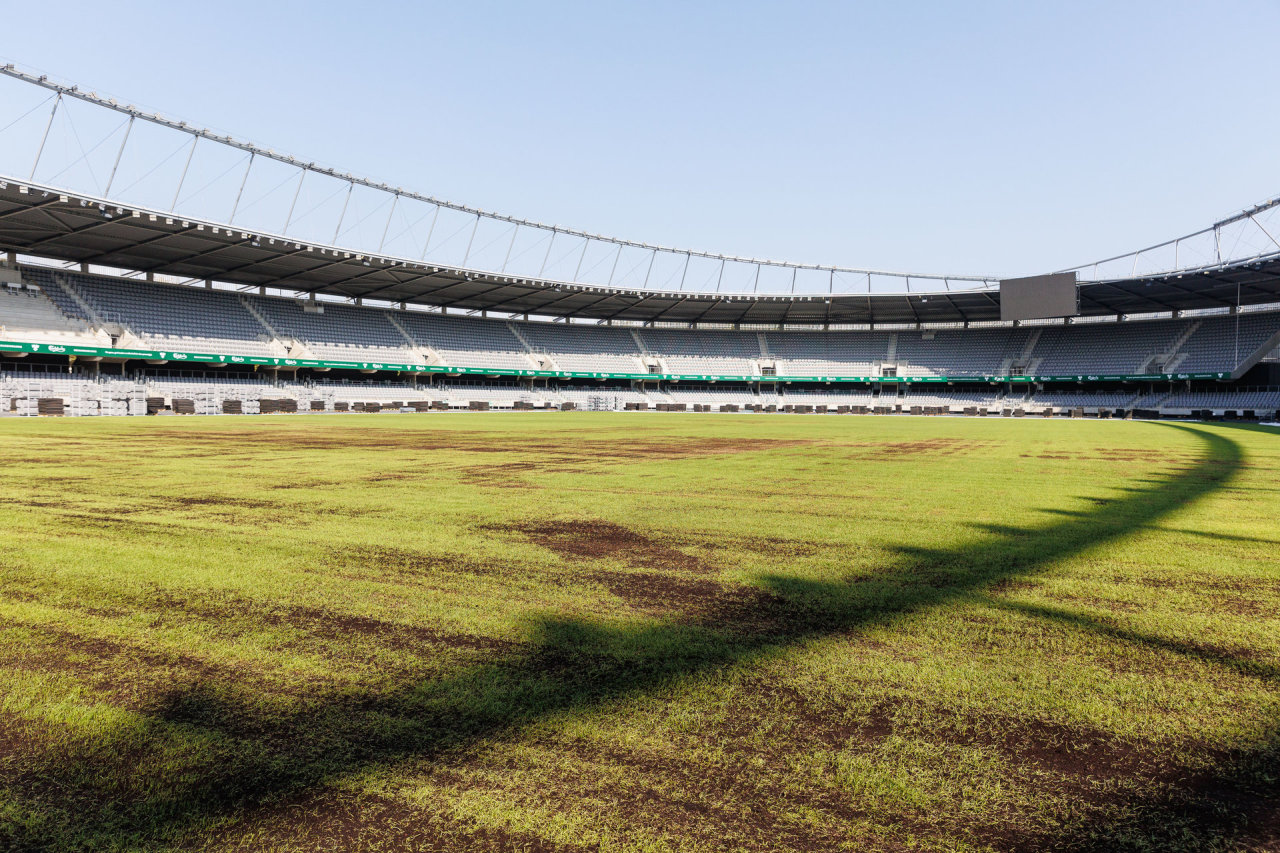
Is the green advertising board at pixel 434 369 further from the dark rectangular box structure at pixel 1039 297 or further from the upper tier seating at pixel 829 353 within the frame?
the dark rectangular box structure at pixel 1039 297

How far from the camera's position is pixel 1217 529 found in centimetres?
567

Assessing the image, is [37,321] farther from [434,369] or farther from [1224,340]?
[1224,340]

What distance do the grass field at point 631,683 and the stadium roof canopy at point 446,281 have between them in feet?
132

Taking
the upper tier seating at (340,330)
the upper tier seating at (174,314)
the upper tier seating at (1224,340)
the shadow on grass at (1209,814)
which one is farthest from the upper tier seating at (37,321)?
the upper tier seating at (1224,340)

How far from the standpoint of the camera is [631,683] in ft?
8.42

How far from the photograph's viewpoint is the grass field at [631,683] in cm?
176

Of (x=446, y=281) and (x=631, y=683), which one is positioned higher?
(x=446, y=281)

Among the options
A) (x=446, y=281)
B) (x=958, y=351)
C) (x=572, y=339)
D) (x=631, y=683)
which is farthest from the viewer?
(x=572, y=339)

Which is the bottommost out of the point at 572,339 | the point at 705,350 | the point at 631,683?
the point at 631,683

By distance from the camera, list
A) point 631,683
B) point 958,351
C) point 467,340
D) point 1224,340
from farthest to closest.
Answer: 1. point 958,351
2. point 467,340
3. point 1224,340
4. point 631,683

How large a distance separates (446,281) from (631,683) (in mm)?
55651

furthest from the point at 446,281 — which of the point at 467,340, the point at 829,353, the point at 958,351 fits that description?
the point at 958,351

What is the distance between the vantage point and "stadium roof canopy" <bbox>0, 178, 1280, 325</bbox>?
36.6m

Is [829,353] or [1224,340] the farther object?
[829,353]
